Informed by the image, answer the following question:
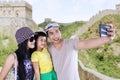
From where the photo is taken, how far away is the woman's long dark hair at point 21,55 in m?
5.27

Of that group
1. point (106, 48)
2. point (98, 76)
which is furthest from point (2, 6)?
point (98, 76)

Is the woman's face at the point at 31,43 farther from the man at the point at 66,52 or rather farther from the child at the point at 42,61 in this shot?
the man at the point at 66,52

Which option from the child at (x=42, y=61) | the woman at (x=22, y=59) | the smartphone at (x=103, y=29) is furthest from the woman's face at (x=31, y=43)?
the smartphone at (x=103, y=29)

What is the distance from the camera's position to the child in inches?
214

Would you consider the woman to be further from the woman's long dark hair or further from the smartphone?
the smartphone

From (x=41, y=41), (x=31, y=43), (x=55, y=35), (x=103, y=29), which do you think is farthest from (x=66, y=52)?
(x=103, y=29)

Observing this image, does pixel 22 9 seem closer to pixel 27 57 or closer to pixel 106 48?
pixel 106 48

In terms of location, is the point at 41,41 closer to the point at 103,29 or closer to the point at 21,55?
the point at 21,55

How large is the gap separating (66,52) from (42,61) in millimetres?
333

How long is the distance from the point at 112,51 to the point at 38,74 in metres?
27.0

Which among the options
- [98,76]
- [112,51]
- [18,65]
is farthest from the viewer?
[112,51]

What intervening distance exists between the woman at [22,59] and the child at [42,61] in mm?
80

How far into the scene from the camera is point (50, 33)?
5.57 meters

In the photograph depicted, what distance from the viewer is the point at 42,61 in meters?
5.51
